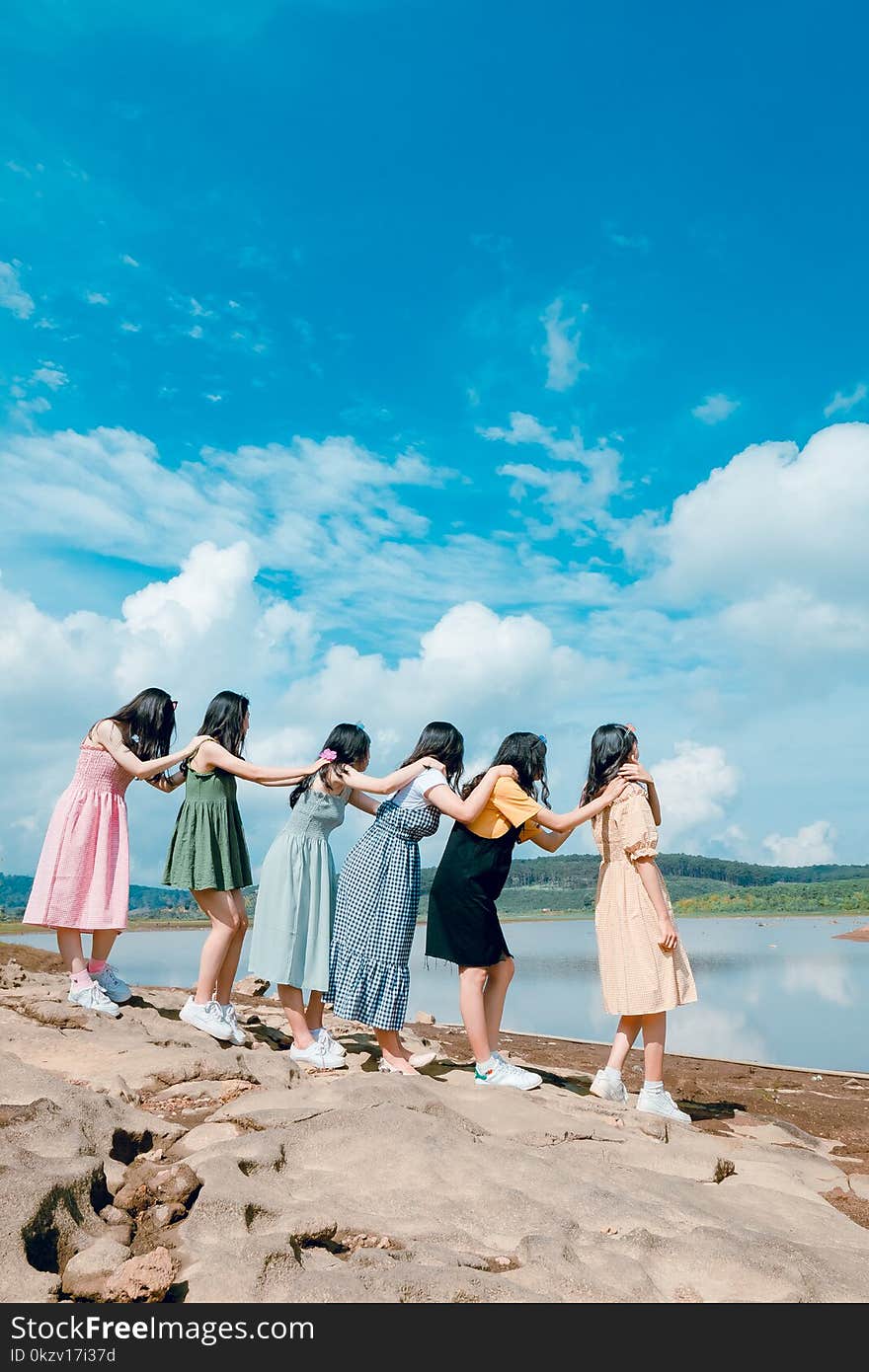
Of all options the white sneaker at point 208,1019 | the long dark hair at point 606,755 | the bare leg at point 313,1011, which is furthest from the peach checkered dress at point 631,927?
the white sneaker at point 208,1019

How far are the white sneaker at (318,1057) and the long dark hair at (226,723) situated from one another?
170cm

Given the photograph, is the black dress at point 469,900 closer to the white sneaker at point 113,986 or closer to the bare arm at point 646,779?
the bare arm at point 646,779

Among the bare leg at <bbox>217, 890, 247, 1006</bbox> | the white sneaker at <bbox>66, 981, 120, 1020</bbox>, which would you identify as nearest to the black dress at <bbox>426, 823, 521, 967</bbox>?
the bare leg at <bbox>217, 890, 247, 1006</bbox>

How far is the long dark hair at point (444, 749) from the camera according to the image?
4.82 m

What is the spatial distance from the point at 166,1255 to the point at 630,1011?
315 cm

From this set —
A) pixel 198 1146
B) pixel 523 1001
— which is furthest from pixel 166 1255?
pixel 523 1001

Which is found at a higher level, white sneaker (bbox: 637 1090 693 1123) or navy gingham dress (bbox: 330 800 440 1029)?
navy gingham dress (bbox: 330 800 440 1029)

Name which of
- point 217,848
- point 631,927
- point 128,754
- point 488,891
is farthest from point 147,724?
point 631,927

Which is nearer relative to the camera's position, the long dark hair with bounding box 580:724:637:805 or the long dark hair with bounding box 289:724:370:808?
the long dark hair with bounding box 289:724:370:808

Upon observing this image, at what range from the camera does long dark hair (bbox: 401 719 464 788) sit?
15.8 ft

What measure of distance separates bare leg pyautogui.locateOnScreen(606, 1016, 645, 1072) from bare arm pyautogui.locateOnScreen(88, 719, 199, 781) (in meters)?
2.91

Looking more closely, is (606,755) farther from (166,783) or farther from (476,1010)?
(166,783)

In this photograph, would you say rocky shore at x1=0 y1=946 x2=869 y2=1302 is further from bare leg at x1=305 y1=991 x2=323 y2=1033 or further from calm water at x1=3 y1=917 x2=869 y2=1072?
calm water at x1=3 y1=917 x2=869 y2=1072

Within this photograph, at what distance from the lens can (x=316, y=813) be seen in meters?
5.08
